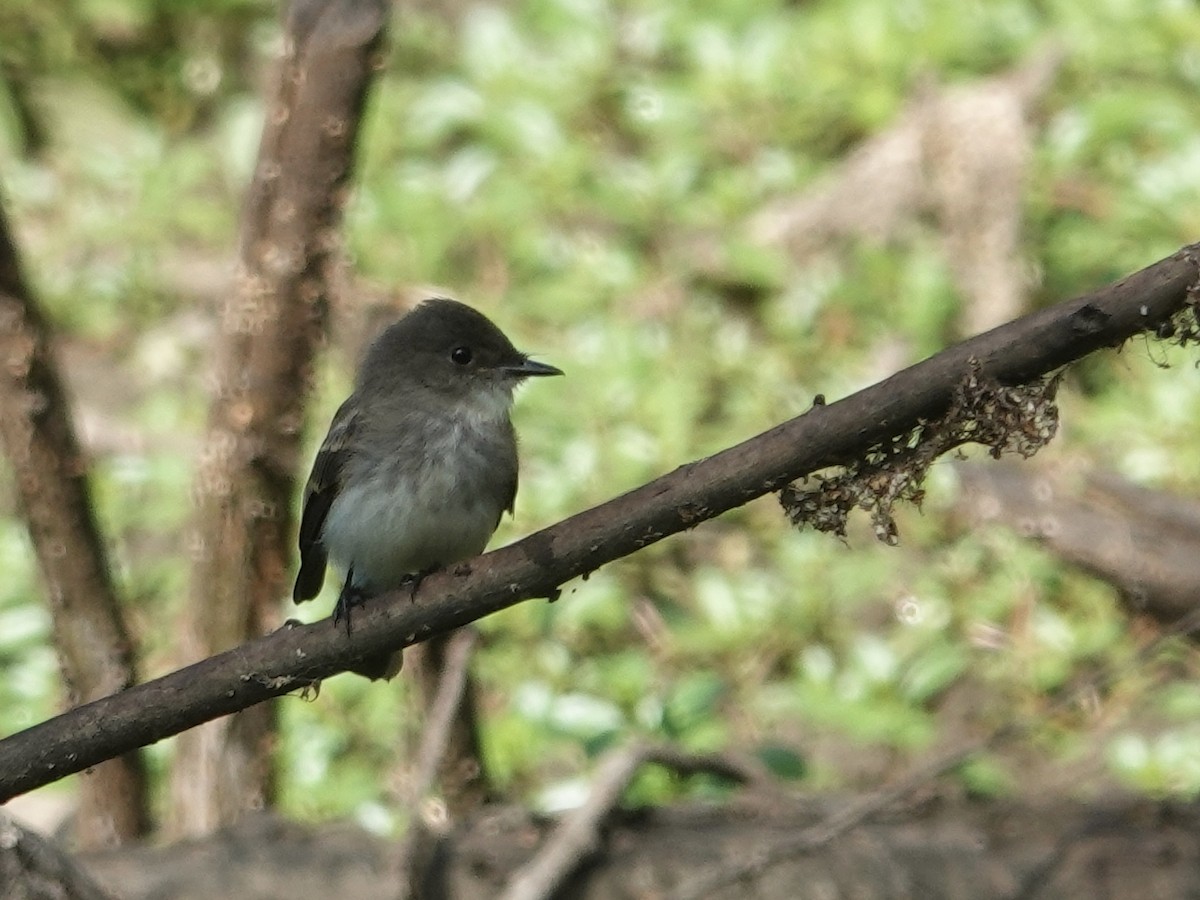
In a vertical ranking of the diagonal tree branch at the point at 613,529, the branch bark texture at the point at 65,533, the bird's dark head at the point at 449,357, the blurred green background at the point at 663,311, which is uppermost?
the diagonal tree branch at the point at 613,529

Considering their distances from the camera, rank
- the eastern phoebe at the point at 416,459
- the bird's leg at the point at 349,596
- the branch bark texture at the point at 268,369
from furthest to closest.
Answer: the branch bark texture at the point at 268,369 < the eastern phoebe at the point at 416,459 < the bird's leg at the point at 349,596

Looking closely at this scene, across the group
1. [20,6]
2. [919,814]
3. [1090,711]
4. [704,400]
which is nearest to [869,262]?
[704,400]

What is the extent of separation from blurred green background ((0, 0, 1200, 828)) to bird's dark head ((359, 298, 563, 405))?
1147mm

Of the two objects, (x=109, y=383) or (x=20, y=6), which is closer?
(x=109, y=383)

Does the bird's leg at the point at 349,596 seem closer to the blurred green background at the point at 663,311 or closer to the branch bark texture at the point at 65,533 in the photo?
the branch bark texture at the point at 65,533

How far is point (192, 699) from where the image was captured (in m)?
2.96

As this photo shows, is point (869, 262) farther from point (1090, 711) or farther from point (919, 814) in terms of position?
point (919, 814)

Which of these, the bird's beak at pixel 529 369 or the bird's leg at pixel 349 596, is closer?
the bird's leg at pixel 349 596

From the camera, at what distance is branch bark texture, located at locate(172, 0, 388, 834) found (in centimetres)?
443

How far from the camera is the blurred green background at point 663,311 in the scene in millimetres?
5621

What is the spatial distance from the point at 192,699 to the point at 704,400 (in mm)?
3966

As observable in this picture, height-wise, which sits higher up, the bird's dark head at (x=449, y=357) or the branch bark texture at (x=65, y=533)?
the bird's dark head at (x=449, y=357)

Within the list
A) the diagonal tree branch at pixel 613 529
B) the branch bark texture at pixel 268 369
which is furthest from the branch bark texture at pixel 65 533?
the diagonal tree branch at pixel 613 529

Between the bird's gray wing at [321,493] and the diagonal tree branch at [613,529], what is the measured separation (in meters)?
1.10
